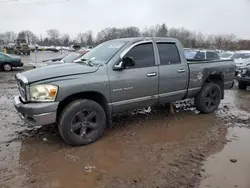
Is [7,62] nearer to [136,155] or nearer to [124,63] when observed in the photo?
[124,63]

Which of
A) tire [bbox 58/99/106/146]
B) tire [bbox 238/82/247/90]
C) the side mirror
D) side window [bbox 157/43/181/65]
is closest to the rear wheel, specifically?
tire [bbox 238/82/247/90]

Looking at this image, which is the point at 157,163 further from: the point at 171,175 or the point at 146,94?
the point at 146,94

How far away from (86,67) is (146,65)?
1.28 meters

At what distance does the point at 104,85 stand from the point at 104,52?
3.14 feet

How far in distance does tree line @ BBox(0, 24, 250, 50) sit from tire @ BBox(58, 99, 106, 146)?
46876 millimetres

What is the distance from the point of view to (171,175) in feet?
11.2

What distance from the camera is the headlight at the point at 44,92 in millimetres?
3920

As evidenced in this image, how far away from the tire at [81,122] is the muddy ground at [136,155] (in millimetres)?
165

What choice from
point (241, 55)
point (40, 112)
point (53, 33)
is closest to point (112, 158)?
point (40, 112)

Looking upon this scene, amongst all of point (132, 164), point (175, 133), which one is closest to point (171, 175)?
point (132, 164)

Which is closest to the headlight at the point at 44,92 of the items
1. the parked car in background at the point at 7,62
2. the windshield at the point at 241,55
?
the parked car in background at the point at 7,62

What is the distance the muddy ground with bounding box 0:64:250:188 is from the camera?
3301mm

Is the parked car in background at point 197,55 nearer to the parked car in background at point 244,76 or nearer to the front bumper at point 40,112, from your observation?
the parked car in background at point 244,76

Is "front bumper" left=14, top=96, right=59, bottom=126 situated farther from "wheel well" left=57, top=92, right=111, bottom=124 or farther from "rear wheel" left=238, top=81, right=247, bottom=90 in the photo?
"rear wheel" left=238, top=81, right=247, bottom=90
